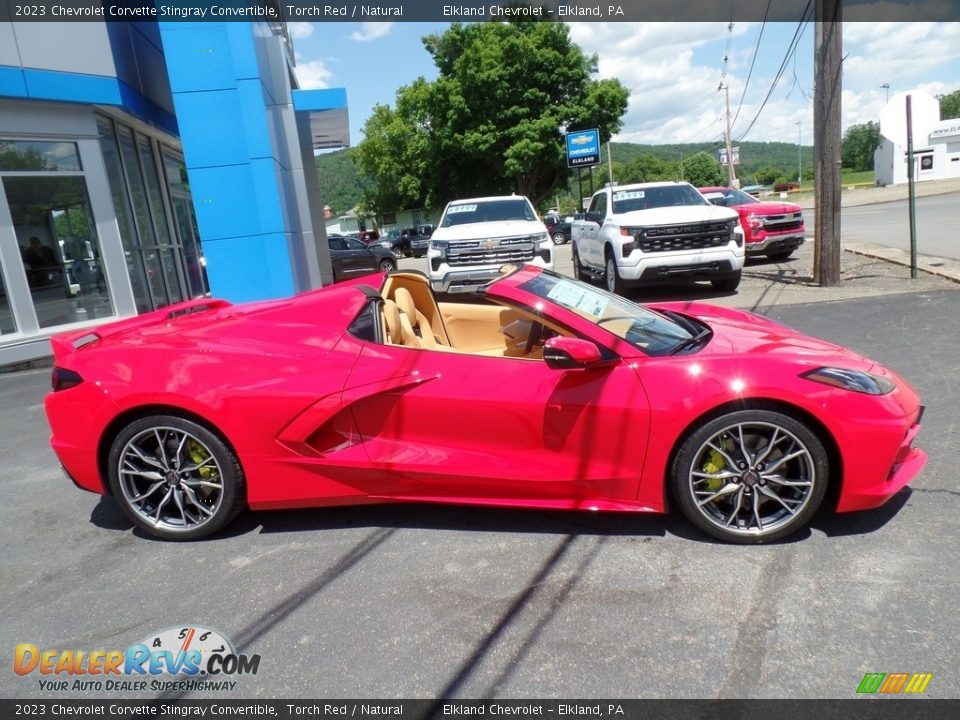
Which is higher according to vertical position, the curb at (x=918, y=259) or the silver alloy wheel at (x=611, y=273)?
the silver alloy wheel at (x=611, y=273)

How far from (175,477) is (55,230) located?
28.0ft

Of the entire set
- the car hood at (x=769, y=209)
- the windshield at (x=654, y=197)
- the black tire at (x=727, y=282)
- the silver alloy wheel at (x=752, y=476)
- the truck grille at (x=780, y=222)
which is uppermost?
the windshield at (x=654, y=197)

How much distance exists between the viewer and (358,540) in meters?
3.56

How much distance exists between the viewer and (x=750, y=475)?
316cm

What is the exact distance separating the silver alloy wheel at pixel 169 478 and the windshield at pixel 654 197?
30.4 ft

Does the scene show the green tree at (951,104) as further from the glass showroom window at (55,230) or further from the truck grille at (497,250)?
the glass showroom window at (55,230)

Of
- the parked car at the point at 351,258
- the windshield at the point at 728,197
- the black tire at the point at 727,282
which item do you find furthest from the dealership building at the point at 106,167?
the parked car at the point at 351,258

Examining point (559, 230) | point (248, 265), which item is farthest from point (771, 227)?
point (559, 230)

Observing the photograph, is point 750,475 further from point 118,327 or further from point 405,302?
point 118,327

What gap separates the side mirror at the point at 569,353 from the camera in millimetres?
3148

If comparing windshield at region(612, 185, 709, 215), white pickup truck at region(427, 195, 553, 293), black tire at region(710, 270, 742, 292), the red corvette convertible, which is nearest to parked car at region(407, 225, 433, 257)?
white pickup truck at region(427, 195, 553, 293)

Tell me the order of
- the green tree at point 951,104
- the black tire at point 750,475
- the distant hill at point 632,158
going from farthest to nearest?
the distant hill at point 632,158
the green tree at point 951,104
the black tire at point 750,475

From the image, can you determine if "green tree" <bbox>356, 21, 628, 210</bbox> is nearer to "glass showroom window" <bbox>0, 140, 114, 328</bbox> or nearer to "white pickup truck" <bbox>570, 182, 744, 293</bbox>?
"white pickup truck" <bbox>570, 182, 744, 293</bbox>

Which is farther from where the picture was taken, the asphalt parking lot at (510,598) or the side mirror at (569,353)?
the side mirror at (569,353)
